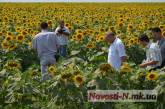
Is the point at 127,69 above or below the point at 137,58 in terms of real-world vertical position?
above

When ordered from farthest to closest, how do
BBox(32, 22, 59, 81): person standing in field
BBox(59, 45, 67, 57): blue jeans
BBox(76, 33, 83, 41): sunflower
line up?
BBox(76, 33, 83, 41): sunflower
BBox(59, 45, 67, 57): blue jeans
BBox(32, 22, 59, 81): person standing in field

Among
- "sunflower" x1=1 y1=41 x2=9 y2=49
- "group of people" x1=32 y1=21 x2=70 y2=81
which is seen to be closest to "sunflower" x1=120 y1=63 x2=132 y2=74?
"group of people" x1=32 y1=21 x2=70 y2=81

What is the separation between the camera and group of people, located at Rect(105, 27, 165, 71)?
883 centimetres

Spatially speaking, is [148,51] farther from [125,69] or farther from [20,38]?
[20,38]

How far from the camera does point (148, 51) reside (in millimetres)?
9000

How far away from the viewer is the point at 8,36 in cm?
1319

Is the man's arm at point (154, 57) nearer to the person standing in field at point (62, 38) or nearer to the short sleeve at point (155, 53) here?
the short sleeve at point (155, 53)

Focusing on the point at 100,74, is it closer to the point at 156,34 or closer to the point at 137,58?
the point at 156,34

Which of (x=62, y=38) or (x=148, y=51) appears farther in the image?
(x=62, y=38)

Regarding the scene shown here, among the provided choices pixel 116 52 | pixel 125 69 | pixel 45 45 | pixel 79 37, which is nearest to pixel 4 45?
pixel 45 45

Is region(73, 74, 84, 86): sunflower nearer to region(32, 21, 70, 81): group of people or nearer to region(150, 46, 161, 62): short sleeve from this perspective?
region(150, 46, 161, 62): short sleeve

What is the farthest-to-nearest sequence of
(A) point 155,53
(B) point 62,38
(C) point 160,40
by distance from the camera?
(B) point 62,38
(C) point 160,40
(A) point 155,53

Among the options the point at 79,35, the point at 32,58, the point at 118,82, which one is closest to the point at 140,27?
the point at 79,35

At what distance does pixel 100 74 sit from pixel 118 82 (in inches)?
23.0
